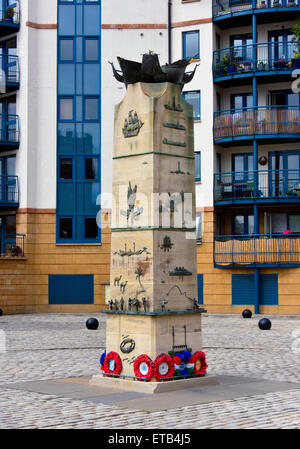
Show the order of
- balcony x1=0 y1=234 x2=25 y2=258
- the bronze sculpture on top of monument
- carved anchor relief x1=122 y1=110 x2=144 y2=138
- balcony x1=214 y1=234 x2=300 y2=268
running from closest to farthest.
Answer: the bronze sculpture on top of monument, carved anchor relief x1=122 y1=110 x2=144 y2=138, balcony x1=214 y1=234 x2=300 y2=268, balcony x1=0 y1=234 x2=25 y2=258

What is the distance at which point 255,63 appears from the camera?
39.9 meters

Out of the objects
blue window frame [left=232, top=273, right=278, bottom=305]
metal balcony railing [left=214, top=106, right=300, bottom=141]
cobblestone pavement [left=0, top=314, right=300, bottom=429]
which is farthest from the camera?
metal balcony railing [left=214, top=106, right=300, bottom=141]

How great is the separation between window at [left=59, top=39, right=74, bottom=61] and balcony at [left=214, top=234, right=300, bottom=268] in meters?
12.6

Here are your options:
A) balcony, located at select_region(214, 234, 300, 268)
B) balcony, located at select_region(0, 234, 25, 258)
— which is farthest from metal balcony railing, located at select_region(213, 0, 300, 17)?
balcony, located at select_region(0, 234, 25, 258)

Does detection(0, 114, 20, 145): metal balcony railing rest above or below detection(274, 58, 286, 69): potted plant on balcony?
below

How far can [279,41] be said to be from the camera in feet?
134

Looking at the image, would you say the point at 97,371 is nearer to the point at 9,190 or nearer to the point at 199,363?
the point at 199,363

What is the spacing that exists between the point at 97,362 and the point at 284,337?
8.58 metres

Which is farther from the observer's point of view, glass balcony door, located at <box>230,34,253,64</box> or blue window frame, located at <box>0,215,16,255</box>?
blue window frame, located at <box>0,215,16,255</box>

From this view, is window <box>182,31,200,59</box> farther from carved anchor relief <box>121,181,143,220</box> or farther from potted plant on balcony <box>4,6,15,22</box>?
carved anchor relief <box>121,181,143,220</box>

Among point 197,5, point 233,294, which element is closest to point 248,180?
point 233,294

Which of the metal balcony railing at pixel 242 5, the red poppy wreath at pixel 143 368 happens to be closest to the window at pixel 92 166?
the metal balcony railing at pixel 242 5

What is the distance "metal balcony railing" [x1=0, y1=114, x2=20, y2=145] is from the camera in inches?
1612

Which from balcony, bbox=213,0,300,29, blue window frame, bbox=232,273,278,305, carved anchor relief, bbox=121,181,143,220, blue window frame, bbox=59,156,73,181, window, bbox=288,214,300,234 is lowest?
blue window frame, bbox=232,273,278,305
